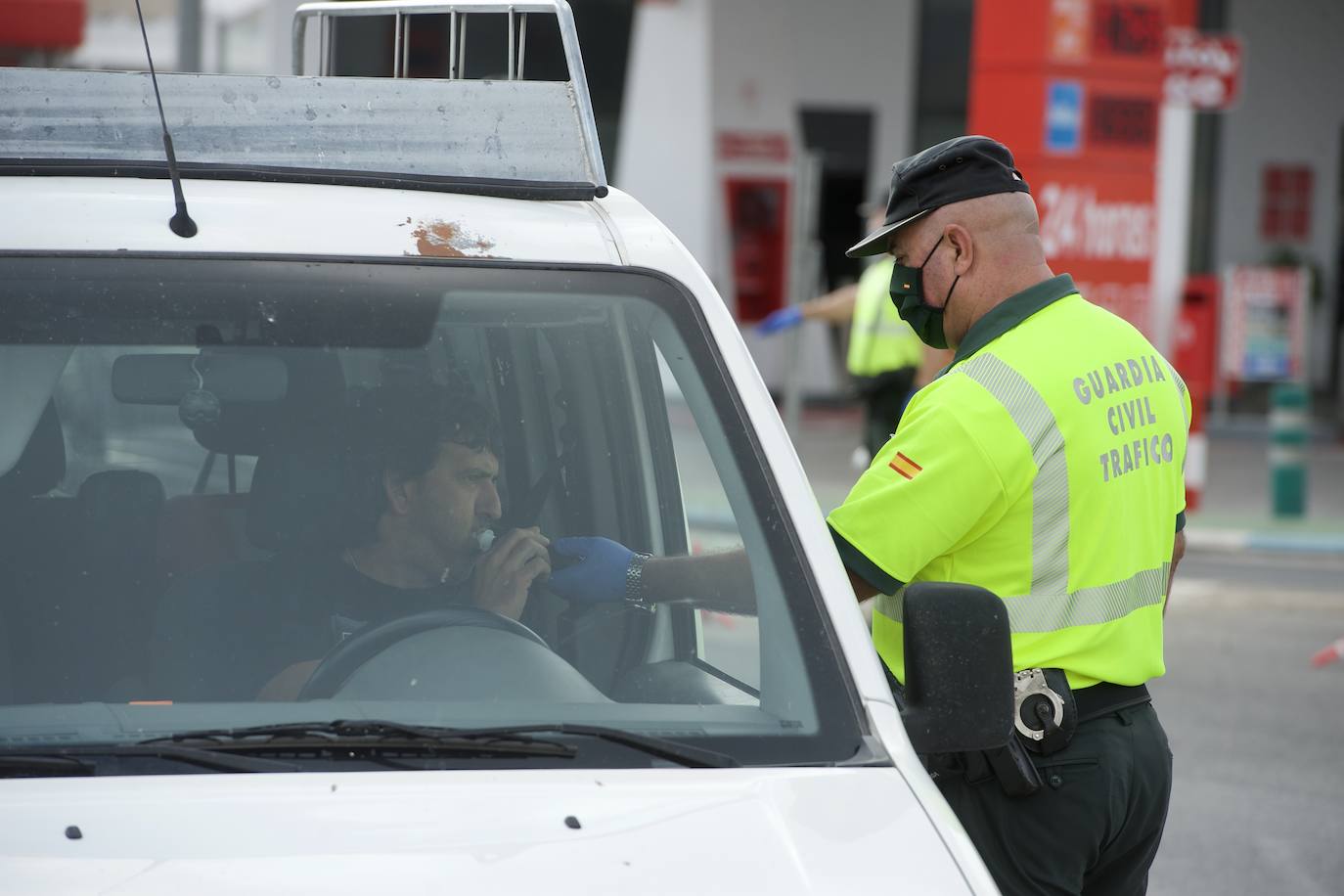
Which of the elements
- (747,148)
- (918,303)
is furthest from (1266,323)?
(918,303)

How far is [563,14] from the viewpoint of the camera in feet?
9.32

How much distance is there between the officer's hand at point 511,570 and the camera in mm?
2369

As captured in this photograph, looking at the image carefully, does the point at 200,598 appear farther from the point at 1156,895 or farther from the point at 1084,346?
the point at 1156,895

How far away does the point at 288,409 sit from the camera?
2.37m

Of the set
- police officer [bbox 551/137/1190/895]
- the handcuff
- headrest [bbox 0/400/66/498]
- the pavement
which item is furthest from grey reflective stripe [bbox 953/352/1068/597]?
the pavement

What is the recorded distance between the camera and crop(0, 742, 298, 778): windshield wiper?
6.61 ft

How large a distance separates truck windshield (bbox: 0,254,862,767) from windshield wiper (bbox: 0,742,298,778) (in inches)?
1.8

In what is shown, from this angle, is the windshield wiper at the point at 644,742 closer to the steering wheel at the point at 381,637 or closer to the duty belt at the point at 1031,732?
the steering wheel at the point at 381,637

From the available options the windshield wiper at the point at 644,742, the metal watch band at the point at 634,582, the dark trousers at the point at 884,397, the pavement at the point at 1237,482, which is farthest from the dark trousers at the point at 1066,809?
the pavement at the point at 1237,482

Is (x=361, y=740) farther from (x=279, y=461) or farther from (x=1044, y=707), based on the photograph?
(x=1044, y=707)

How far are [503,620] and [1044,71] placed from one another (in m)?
11.4

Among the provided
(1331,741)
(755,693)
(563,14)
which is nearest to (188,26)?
(1331,741)

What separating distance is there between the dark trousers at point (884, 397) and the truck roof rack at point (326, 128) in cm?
671

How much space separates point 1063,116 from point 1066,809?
10998 mm
